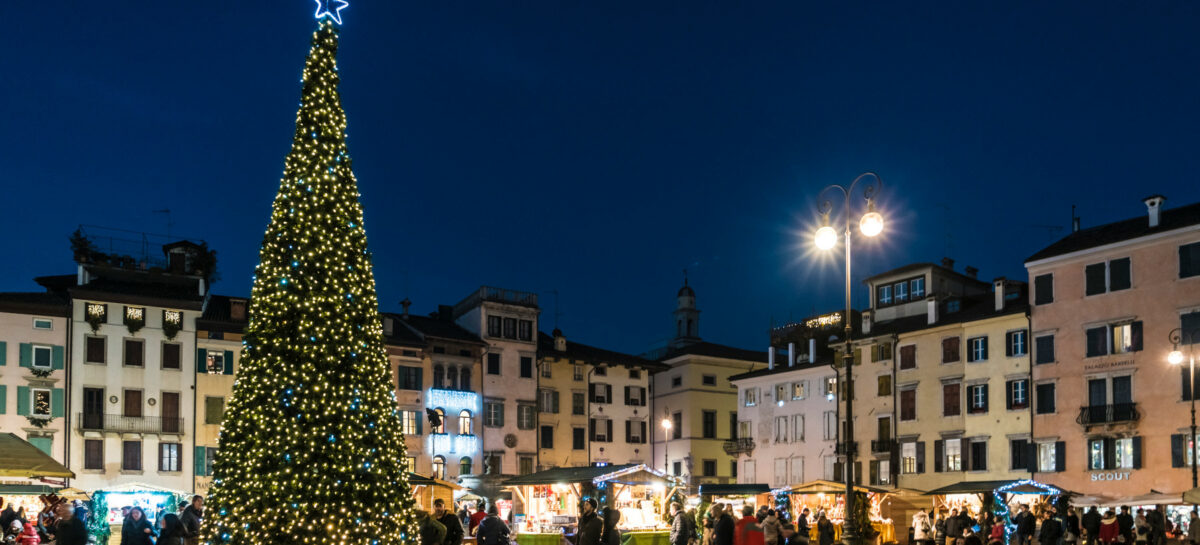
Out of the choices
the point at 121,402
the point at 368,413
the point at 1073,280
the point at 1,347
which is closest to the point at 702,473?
the point at 1073,280

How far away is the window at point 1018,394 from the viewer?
47.5 m

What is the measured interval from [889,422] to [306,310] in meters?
42.7

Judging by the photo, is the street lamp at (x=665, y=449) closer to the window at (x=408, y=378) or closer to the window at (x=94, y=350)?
the window at (x=408, y=378)

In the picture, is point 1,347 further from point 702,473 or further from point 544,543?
point 702,473

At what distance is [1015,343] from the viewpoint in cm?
4831

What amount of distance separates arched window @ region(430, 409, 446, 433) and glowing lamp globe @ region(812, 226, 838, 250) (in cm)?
3939

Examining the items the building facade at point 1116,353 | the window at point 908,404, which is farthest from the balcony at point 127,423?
the building facade at point 1116,353

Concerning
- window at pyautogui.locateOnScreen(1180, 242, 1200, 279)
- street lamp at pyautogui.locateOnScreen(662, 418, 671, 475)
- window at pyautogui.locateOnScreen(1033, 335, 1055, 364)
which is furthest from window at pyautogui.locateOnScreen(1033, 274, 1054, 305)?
street lamp at pyautogui.locateOnScreen(662, 418, 671, 475)

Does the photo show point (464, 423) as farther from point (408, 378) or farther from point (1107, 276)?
point (1107, 276)

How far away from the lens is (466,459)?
59.3 metres

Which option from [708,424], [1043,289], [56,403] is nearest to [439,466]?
[708,424]

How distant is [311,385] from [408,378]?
42421 millimetres

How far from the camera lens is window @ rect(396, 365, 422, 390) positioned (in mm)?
57312

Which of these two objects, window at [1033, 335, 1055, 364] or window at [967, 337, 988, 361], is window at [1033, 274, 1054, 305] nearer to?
window at [1033, 335, 1055, 364]
